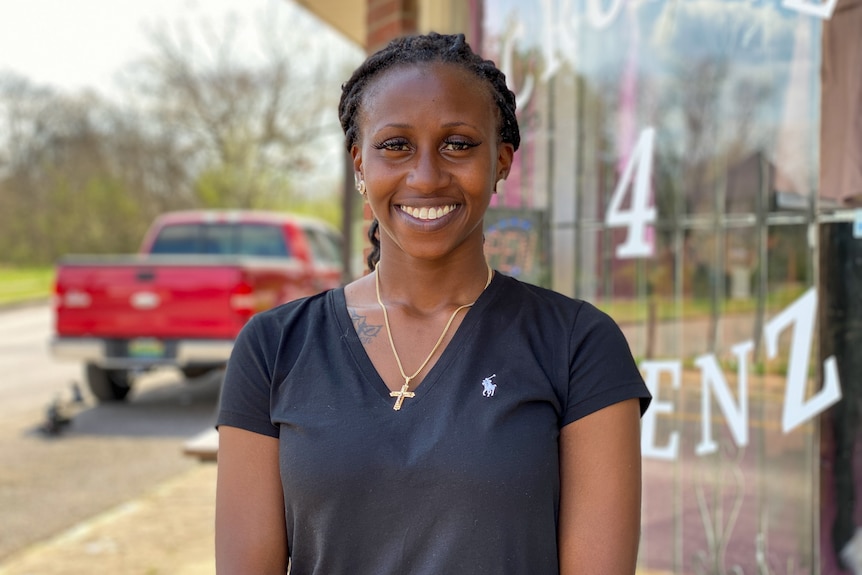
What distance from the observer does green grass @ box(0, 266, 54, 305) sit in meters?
22.2

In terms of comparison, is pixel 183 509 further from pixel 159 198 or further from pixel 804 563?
pixel 159 198

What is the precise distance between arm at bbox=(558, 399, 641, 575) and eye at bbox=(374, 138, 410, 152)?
0.53 metres

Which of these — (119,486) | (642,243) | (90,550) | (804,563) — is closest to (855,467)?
(804,563)

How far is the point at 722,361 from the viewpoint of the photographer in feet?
11.0

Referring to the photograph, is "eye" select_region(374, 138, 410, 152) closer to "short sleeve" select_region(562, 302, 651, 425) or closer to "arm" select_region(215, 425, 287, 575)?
"short sleeve" select_region(562, 302, 651, 425)

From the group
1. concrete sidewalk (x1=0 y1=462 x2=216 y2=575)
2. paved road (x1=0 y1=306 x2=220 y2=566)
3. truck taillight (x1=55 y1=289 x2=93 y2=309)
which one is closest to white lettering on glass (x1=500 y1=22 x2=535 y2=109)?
concrete sidewalk (x1=0 y1=462 x2=216 y2=575)

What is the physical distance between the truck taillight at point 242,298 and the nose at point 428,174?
6767mm

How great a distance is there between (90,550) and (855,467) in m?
3.56

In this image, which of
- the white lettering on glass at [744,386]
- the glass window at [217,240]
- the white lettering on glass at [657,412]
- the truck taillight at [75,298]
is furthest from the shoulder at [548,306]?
the glass window at [217,240]

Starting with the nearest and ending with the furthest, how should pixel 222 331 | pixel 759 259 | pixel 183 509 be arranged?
pixel 759 259, pixel 183 509, pixel 222 331

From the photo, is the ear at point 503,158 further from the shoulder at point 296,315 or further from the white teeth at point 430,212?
the shoulder at point 296,315

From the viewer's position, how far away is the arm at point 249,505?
1.56 meters

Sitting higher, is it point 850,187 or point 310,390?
point 850,187

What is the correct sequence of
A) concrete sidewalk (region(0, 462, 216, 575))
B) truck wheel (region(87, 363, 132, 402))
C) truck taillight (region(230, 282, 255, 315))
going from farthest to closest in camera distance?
1. truck wheel (region(87, 363, 132, 402))
2. truck taillight (region(230, 282, 255, 315))
3. concrete sidewalk (region(0, 462, 216, 575))
